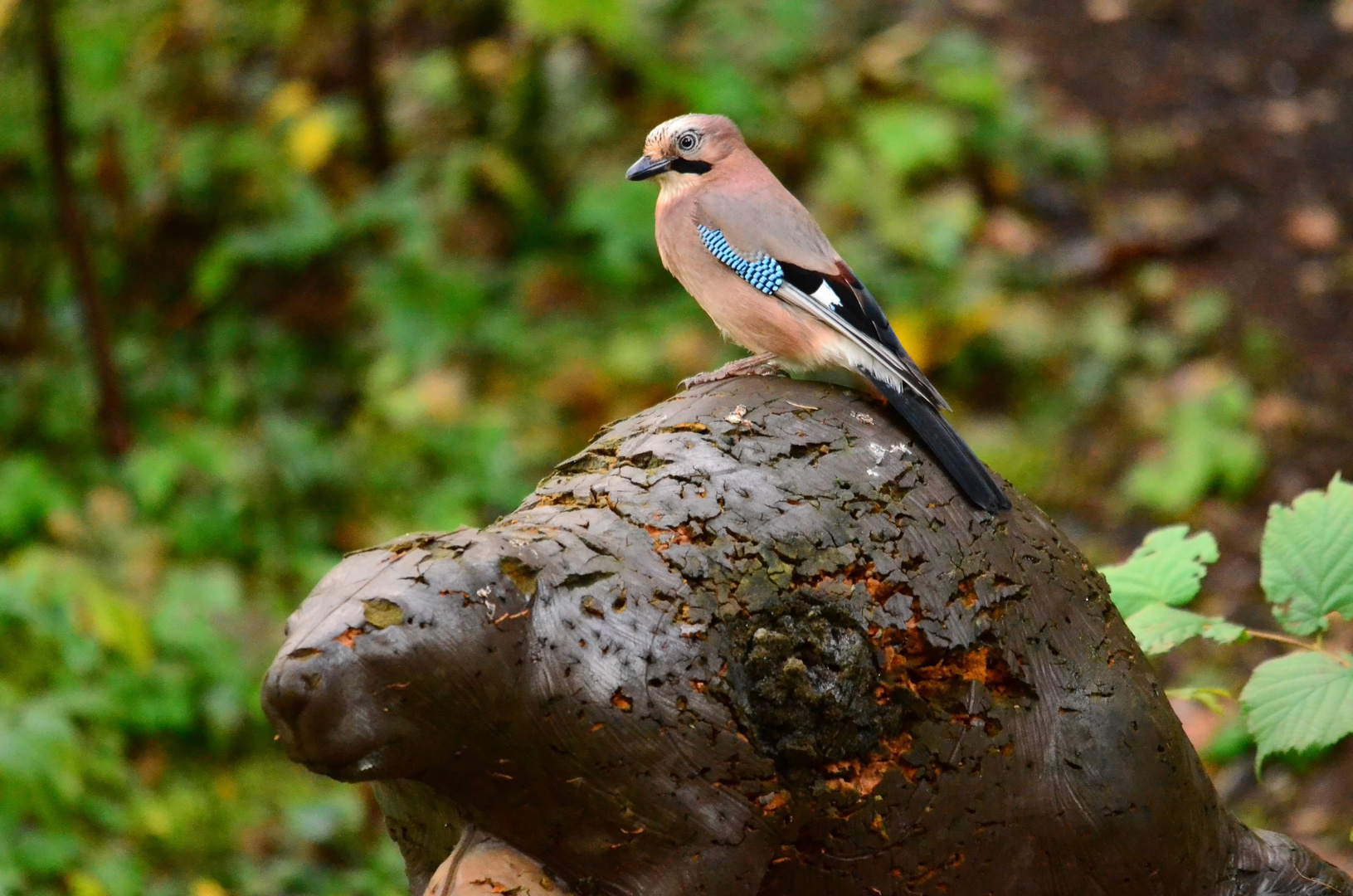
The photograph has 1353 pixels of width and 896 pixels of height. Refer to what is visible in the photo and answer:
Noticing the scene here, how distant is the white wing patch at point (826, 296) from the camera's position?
11.3 ft

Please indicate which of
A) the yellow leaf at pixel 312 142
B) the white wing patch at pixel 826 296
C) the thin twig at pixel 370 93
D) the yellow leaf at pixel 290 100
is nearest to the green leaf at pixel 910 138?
the thin twig at pixel 370 93

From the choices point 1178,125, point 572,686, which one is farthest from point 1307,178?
point 572,686

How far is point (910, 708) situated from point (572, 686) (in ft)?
2.29

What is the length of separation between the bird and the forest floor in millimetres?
3486

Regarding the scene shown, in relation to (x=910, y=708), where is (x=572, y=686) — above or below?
above

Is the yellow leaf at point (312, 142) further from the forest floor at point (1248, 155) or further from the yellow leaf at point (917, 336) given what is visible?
the forest floor at point (1248, 155)

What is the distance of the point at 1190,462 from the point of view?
22.9ft

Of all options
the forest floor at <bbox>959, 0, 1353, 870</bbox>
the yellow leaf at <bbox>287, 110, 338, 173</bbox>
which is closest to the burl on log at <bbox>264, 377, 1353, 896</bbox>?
the forest floor at <bbox>959, 0, 1353, 870</bbox>

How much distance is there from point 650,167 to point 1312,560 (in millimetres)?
1867

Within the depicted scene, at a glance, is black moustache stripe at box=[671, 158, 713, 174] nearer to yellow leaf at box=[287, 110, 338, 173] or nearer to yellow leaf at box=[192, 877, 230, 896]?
yellow leaf at box=[192, 877, 230, 896]

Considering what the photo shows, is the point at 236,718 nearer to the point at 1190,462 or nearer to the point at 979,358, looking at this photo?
the point at 979,358

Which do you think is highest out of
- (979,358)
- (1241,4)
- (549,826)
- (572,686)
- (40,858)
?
(1241,4)

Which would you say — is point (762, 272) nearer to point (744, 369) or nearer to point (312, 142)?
point (744, 369)

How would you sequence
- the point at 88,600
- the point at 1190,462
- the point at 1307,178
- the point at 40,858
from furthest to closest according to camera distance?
the point at 1307,178
the point at 1190,462
the point at 88,600
the point at 40,858
